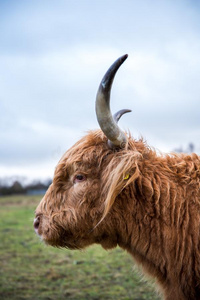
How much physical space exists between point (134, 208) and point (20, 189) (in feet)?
98.3

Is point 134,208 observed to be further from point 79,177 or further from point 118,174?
point 79,177

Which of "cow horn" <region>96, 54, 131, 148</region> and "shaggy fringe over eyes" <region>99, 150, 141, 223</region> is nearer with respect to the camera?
"cow horn" <region>96, 54, 131, 148</region>

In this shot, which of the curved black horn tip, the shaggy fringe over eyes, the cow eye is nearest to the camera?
the curved black horn tip

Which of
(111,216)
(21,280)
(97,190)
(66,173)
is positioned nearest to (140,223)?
(111,216)

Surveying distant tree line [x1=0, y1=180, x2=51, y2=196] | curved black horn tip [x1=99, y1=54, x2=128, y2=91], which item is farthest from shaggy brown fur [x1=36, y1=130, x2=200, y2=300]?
distant tree line [x1=0, y1=180, x2=51, y2=196]

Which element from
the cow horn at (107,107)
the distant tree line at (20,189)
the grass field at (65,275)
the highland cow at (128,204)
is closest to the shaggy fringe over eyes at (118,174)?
the highland cow at (128,204)

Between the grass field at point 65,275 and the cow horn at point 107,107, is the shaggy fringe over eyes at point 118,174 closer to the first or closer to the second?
the cow horn at point 107,107

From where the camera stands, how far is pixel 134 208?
3641 millimetres

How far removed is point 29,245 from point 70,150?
7.13 meters

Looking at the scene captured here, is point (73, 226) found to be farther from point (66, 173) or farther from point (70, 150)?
point (70, 150)

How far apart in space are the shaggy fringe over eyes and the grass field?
1382 mm

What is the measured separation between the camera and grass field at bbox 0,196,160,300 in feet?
20.4

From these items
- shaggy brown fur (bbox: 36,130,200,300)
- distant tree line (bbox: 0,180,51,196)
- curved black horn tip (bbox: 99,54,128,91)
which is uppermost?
curved black horn tip (bbox: 99,54,128,91)

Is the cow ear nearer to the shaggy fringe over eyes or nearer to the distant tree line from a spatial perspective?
the shaggy fringe over eyes
